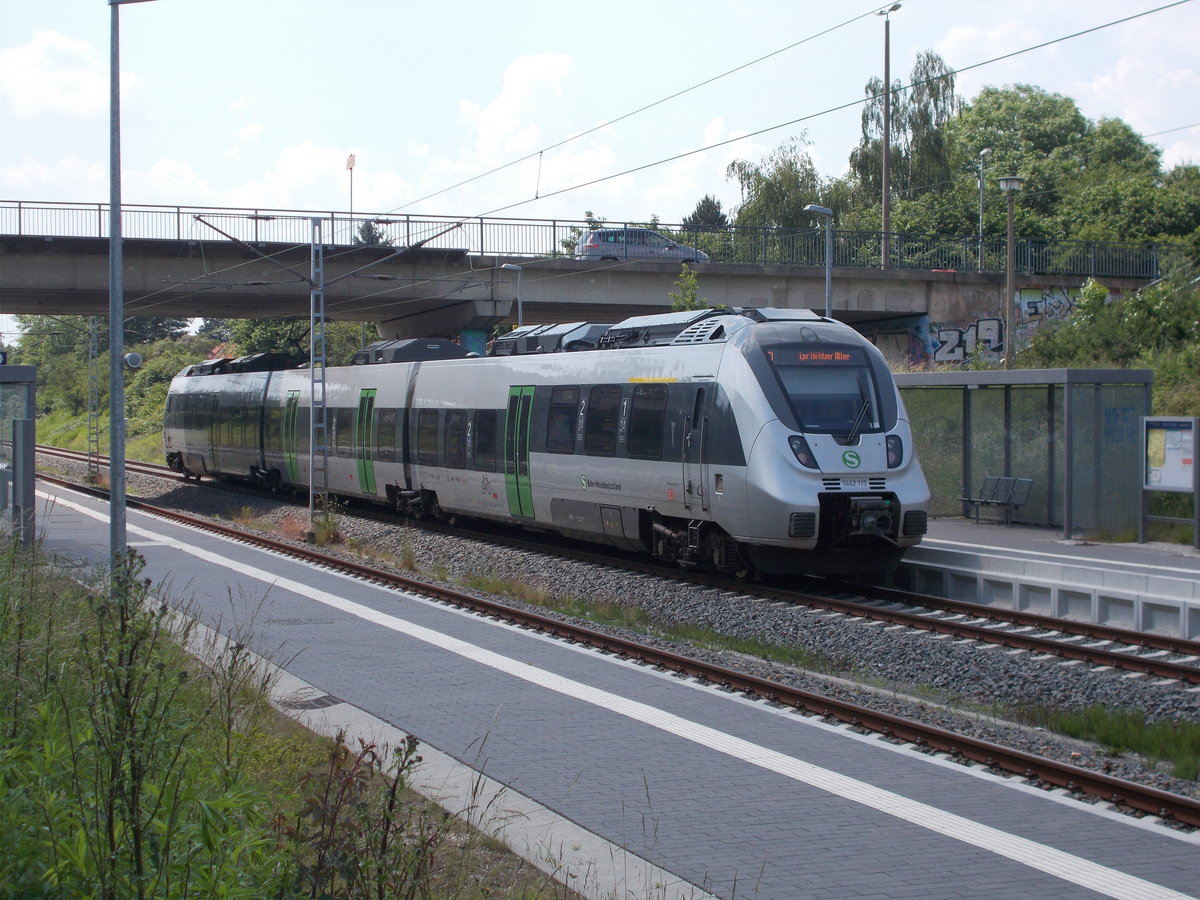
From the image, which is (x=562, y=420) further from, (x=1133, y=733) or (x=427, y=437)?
(x=1133, y=733)

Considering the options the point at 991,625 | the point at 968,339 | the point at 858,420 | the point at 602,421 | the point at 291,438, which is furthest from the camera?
the point at 968,339

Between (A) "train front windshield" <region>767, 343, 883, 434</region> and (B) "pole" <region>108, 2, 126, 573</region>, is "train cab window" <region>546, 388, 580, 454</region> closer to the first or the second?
(A) "train front windshield" <region>767, 343, 883, 434</region>

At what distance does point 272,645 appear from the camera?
11.2 metres

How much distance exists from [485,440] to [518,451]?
1.31m

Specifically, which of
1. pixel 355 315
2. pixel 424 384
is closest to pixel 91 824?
pixel 424 384

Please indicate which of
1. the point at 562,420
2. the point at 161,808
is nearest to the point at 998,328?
the point at 562,420

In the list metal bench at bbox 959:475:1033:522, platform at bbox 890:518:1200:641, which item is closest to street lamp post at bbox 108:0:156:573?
platform at bbox 890:518:1200:641

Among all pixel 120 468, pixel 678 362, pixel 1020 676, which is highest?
pixel 678 362

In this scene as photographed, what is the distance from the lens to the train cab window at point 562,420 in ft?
56.1

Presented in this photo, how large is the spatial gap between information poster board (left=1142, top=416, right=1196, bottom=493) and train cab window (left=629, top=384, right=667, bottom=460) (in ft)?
24.6

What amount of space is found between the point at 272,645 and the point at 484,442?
347 inches

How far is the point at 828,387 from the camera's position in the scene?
46.0ft

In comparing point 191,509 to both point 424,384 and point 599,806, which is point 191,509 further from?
point 599,806

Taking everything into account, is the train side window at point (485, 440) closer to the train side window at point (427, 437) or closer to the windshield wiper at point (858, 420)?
the train side window at point (427, 437)
